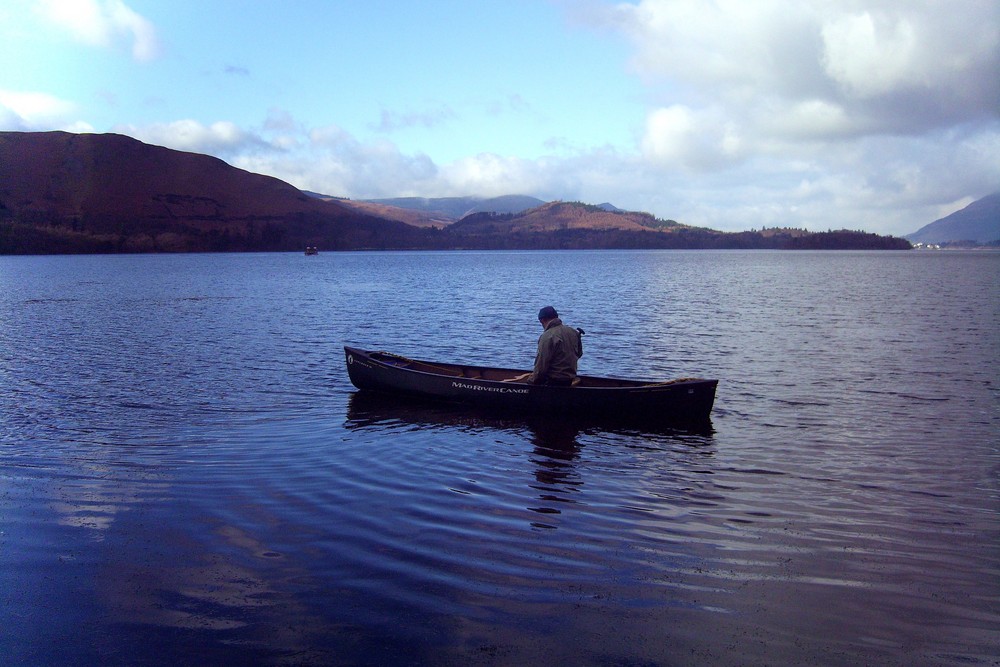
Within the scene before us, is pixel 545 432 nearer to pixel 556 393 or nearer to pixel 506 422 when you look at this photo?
pixel 556 393

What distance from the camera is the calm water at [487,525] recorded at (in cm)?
609

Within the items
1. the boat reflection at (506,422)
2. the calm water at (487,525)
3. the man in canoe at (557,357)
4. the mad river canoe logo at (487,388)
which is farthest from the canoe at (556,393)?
the calm water at (487,525)

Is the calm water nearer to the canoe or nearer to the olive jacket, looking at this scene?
the canoe

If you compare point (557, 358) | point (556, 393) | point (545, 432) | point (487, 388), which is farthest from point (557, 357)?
point (545, 432)

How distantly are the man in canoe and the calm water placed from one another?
1.10m

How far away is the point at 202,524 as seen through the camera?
8852mm

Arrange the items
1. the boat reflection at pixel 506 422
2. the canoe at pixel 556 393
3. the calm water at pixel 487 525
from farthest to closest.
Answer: the canoe at pixel 556 393 < the boat reflection at pixel 506 422 < the calm water at pixel 487 525

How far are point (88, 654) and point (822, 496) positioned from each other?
8.87 meters

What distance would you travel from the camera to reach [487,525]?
28.9 ft

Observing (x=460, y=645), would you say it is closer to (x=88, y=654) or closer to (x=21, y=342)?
(x=88, y=654)

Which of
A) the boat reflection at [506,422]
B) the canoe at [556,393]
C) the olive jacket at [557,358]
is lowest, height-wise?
the boat reflection at [506,422]

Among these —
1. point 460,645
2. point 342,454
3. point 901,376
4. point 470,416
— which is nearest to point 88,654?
point 460,645

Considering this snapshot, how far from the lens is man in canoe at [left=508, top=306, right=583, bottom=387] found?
595 inches

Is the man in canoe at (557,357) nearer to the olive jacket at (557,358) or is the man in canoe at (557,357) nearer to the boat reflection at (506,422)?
the olive jacket at (557,358)
